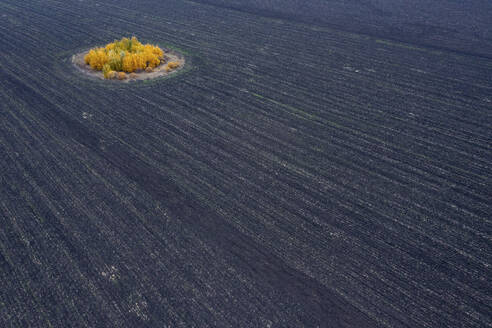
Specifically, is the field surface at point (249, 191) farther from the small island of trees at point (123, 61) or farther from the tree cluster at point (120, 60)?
the tree cluster at point (120, 60)

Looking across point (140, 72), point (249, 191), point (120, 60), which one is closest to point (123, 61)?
point (120, 60)

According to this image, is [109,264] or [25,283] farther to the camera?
[109,264]

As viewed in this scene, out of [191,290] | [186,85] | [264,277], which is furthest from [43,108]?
[264,277]

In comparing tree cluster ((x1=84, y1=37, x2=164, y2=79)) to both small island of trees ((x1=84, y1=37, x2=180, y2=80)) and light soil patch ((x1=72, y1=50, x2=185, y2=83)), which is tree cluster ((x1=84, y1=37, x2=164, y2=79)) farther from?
light soil patch ((x1=72, y1=50, x2=185, y2=83))

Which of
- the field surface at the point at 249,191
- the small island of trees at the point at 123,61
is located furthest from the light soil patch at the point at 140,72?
the field surface at the point at 249,191

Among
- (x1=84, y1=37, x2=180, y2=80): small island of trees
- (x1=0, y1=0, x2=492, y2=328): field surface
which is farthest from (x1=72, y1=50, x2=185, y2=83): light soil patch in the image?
(x1=0, y1=0, x2=492, y2=328): field surface

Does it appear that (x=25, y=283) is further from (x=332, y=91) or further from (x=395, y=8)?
(x=395, y=8)
